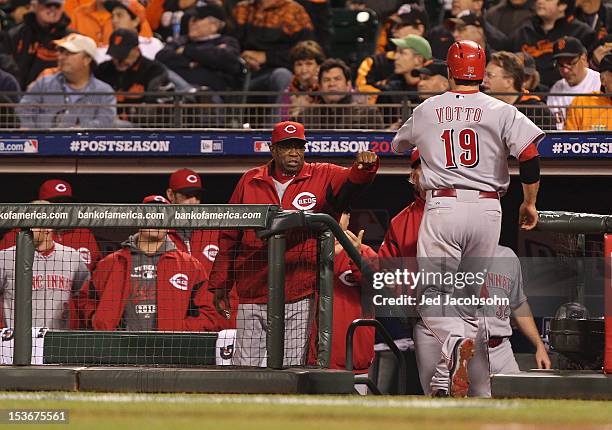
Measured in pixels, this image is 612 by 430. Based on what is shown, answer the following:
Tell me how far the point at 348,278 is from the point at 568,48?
3.90m

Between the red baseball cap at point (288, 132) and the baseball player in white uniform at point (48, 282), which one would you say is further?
the red baseball cap at point (288, 132)

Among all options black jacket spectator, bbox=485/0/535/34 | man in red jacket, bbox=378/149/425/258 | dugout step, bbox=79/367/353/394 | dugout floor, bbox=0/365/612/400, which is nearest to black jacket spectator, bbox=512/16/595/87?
black jacket spectator, bbox=485/0/535/34

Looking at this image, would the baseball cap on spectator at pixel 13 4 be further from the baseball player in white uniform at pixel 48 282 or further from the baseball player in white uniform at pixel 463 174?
the baseball player in white uniform at pixel 463 174

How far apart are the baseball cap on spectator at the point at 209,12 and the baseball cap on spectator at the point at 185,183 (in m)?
3.21

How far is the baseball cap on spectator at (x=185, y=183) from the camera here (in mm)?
8836

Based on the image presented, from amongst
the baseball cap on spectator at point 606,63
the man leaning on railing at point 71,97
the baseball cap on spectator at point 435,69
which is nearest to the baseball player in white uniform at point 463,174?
the baseball cap on spectator at point 606,63

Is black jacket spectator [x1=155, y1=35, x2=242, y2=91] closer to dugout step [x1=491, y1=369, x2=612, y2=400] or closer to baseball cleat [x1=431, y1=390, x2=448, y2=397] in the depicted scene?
baseball cleat [x1=431, y1=390, x2=448, y2=397]

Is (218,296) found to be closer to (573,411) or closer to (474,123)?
(474,123)

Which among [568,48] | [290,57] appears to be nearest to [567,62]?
[568,48]

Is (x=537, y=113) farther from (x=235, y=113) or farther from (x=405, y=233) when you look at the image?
(x=405, y=233)

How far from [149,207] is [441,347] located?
158 centimetres

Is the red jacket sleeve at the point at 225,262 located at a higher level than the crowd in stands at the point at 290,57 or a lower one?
lower

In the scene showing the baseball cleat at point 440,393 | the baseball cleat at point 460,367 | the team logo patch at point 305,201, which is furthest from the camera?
the team logo patch at point 305,201

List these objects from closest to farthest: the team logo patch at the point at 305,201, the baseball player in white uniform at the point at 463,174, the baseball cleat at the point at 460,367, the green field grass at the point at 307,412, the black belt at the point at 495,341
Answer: the green field grass at the point at 307,412 < the baseball cleat at the point at 460,367 < the baseball player in white uniform at the point at 463,174 < the team logo patch at the point at 305,201 < the black belt at the point at 495,341
